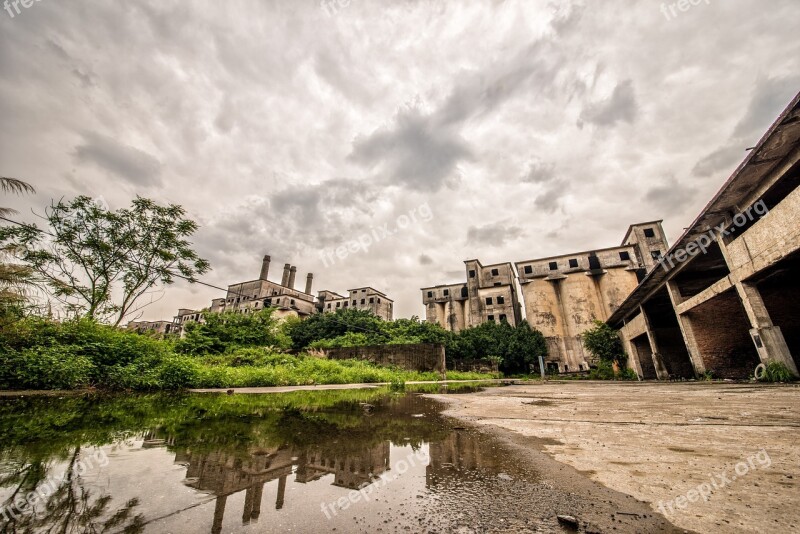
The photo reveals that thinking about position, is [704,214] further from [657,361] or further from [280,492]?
[280,492]

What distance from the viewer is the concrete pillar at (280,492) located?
3.64 ft

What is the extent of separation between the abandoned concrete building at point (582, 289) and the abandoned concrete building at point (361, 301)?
20.9 m

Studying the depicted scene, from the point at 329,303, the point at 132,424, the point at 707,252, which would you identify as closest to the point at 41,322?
the point at 132,424

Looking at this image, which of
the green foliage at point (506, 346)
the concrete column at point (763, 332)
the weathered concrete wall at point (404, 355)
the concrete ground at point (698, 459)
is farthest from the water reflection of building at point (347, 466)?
the green foliage at point (506, 346)

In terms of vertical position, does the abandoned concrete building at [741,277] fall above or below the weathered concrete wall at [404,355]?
above

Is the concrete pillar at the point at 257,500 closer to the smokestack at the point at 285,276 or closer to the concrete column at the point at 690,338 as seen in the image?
the concrete column at the point at 690,338

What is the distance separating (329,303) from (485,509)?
1936 inches

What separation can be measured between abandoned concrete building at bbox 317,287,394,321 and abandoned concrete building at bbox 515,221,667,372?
821 inches

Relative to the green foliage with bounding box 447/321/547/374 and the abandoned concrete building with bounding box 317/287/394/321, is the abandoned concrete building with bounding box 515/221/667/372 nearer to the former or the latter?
the green foliage with bounding box 447/321/547/374

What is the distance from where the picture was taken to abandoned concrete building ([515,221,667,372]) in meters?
29.0

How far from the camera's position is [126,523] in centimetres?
91

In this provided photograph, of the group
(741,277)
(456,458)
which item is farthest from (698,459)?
(741,277)

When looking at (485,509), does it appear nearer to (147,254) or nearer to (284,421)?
(284,421)

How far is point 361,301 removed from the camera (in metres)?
45.2
